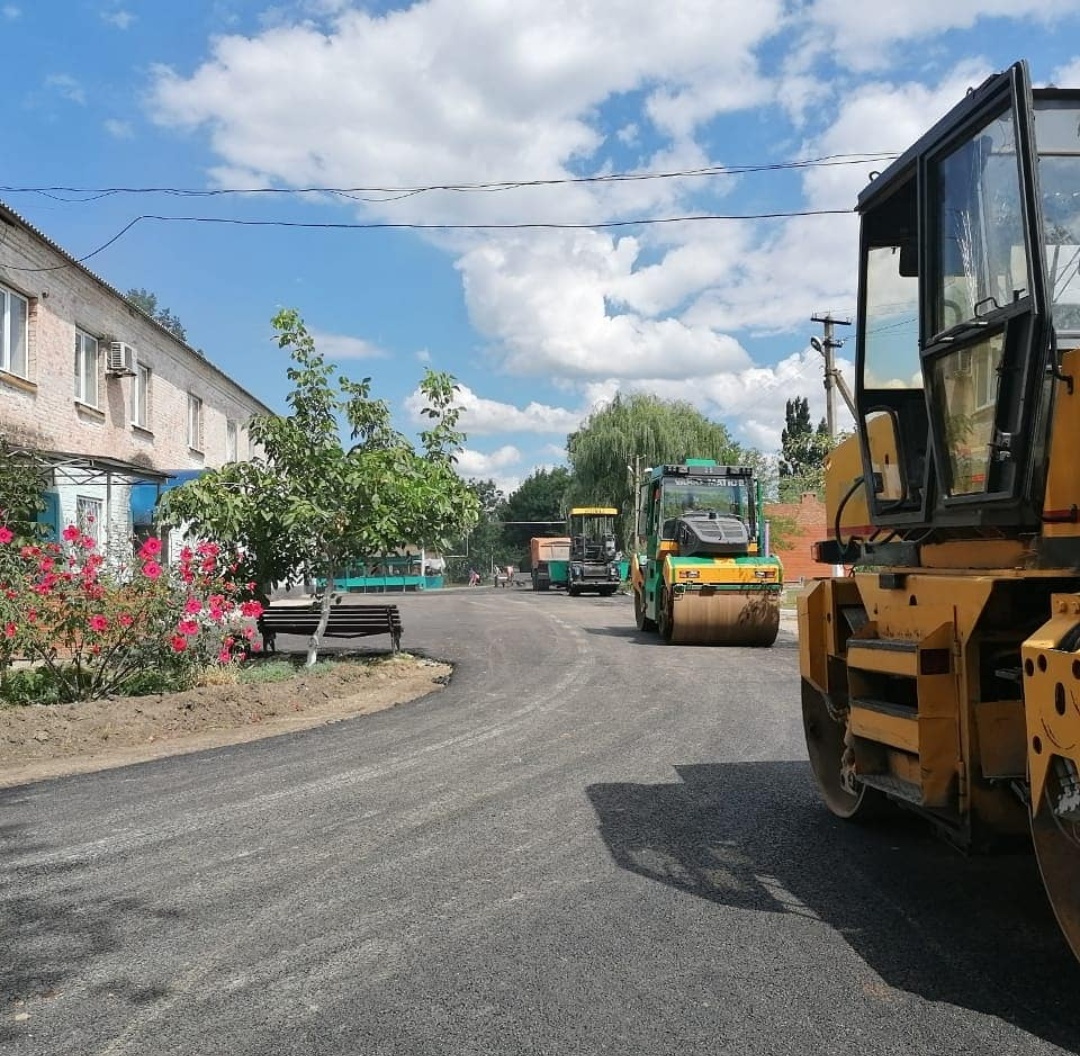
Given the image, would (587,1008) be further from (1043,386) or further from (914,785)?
(1043,386)

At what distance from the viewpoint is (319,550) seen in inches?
497

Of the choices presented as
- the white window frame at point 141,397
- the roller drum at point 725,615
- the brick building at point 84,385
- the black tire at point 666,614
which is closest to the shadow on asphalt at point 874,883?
the brick building at point 84,385

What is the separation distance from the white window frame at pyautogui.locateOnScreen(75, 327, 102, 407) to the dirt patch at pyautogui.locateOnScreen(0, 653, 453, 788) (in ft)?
30.3

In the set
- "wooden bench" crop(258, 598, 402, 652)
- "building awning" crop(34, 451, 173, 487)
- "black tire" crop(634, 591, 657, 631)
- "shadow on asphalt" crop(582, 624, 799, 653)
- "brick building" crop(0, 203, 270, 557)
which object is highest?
"brick building" crop(0, 203, 270, 557)

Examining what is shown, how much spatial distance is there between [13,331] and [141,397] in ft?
17.4

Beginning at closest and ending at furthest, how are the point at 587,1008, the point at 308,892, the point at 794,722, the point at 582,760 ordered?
the point at 587,1008 < the point at 308,892 < the point at 582,760 < the point at 794,722

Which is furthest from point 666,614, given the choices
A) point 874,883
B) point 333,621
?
point 874,883

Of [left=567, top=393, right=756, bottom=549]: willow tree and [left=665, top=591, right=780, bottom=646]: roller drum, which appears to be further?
[left=567, top=393, right=756, bottom=549]: willow tree

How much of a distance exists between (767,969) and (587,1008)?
712 mm

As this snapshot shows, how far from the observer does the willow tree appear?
47406 mm

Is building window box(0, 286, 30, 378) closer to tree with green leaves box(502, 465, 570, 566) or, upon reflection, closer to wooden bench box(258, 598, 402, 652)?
wooden bench box(258, 598, 402, 652)

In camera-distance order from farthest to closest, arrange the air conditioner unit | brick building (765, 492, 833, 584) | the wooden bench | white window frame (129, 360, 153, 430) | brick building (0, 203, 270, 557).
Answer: brick building (765, 492, 833, 584) → white window frame (129, 360, 153, 430) → the air conditioner unit → brick building (0, 203, 270, 557) → the wooden bench

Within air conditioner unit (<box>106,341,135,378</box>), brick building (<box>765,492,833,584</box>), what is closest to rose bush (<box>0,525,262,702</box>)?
air conditioner unit (<box>106,341,135,378</box>)

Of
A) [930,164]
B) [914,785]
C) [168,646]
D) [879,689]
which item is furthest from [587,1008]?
[168,646]
